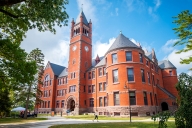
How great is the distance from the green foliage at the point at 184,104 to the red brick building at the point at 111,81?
12.0 m

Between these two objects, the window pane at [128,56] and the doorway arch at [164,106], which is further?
the doorway arch at [164,106]

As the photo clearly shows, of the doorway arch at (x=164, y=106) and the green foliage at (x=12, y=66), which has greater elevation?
the green foliage at (x=12, y=66)

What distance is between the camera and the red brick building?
947 inches

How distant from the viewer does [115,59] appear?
26.3m

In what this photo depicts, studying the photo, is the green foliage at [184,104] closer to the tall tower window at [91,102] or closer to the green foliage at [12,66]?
the green foliage at [12,66]

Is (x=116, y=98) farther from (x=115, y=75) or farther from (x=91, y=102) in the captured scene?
(x=91, y=102)

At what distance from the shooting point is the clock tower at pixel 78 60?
36469 mm

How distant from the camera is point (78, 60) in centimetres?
3853

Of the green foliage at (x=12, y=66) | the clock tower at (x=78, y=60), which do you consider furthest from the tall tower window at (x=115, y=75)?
the green foliage at (x=12, y=66)

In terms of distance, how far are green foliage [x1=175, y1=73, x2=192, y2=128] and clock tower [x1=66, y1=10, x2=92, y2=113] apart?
30189 millimetres

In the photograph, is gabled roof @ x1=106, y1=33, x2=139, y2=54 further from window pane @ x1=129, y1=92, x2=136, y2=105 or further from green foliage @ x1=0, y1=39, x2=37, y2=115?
green foliage @ x1=0, y1=39, x2=37, y2=115

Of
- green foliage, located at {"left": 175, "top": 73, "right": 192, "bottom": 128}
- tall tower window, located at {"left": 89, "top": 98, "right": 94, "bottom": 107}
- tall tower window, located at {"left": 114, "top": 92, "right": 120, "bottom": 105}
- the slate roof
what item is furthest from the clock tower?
green foliage, located at {"left": 175, "top": 73, "right": 192, "bottom": 128}

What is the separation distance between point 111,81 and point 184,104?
19268mm

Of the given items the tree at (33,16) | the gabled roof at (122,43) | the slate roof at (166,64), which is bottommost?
the tree at (33,16)
